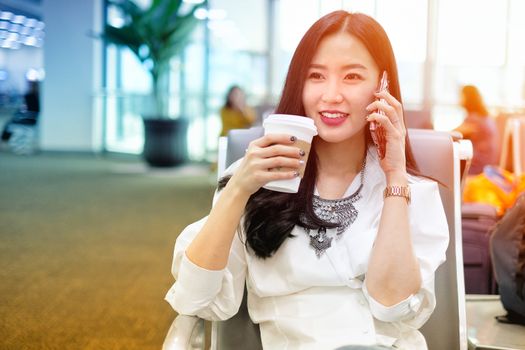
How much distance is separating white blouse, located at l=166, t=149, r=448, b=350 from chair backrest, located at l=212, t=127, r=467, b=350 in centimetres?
18

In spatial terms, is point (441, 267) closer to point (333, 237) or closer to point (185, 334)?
point (333, 237)

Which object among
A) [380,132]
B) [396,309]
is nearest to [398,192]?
[380,132]

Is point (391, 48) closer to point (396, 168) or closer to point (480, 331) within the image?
point (396, 168)

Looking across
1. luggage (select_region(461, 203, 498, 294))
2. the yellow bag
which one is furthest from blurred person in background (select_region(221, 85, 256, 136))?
luggage (select_region(461, 203, 498, 294))

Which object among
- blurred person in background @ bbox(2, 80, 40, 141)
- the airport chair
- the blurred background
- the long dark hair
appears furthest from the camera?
blurred person in background @ bbox(2, 80, 40, 141)

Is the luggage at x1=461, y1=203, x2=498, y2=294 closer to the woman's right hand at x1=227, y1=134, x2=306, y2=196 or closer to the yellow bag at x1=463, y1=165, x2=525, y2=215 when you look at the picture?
the yellow bag at x1=463, y1=165, x2=525, y2=215

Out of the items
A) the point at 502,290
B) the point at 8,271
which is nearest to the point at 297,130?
the point at 502,290

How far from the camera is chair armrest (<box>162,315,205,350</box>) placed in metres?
1.29

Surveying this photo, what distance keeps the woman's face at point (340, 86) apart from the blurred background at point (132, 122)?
24cm

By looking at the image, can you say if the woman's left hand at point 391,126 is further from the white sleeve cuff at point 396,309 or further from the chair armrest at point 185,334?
the chair armrest at point 185,334

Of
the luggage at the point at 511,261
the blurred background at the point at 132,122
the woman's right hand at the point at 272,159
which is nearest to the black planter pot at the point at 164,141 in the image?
the blurred background at the point at 132,122

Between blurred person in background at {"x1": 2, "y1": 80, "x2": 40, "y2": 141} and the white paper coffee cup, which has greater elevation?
blurred person in background at {"x1": 2, "y1": 80, "x2": 40, "y2": 141}

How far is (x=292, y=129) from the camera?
1.15 meters

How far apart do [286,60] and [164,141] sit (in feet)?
7.05
